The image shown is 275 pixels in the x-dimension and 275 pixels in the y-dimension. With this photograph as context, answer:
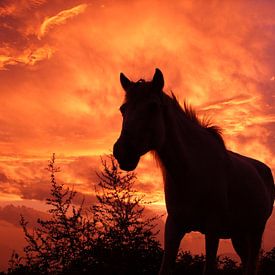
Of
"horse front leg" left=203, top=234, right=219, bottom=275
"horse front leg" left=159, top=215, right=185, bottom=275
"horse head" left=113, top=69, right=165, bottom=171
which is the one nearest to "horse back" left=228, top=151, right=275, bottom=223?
"horse front leg" left=203, top=234, right=219, bottom=275

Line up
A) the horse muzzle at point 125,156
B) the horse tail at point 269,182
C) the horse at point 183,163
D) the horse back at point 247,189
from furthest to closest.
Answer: the horse tail at point 269,182
the horse back at point 247,189
the horse at point 183,163
the horse muzzle at point 125,156

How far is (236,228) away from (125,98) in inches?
105

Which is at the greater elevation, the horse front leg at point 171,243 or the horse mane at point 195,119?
the horse mane at point 195,119

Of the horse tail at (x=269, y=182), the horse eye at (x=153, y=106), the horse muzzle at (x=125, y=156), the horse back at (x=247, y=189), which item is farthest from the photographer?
the horse tail at (x=269, y=182)

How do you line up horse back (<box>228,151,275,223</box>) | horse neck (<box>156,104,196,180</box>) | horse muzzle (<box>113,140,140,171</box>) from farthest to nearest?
horse back (<box>228,151,275,223</box>) < horse neck (<box>156,104,196,180</box>) < horse muzzle (<box>113,140,140,171</box>)

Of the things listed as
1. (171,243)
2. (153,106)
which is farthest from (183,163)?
(171,243)

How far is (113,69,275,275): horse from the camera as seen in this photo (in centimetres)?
436

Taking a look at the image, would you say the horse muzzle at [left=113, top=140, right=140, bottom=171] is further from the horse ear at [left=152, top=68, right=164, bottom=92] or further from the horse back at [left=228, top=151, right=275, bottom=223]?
the horse back at [left=228, top=151, right=275, bottom=223]

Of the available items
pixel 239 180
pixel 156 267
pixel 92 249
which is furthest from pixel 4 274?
pixel 239 180

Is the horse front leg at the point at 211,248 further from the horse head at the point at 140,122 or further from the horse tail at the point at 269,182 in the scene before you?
the horse tail at the point at 269,182

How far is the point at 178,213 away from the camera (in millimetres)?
4898

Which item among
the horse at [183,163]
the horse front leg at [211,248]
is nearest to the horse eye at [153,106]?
the horse at [183,163]

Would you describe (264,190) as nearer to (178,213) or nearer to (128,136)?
(178,213)

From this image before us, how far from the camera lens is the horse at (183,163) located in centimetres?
436
